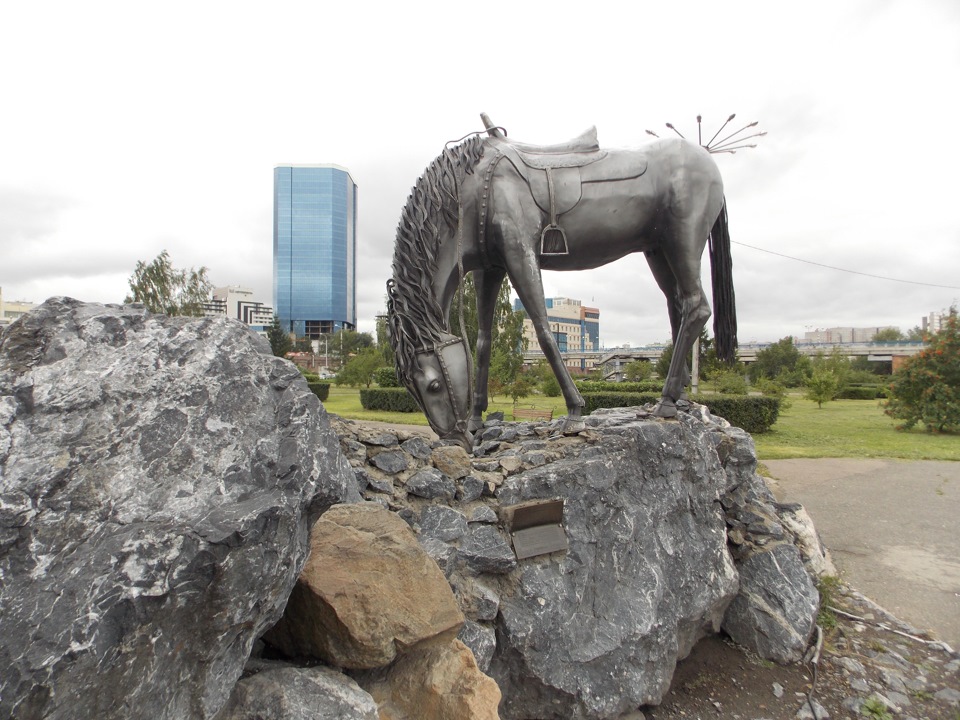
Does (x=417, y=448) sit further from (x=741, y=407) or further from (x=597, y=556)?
(x=741, y=407)

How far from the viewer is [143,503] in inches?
58.4

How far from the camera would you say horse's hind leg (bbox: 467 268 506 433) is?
464cm

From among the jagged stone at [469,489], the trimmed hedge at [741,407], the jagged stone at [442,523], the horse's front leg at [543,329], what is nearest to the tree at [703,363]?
the trimmed hedge at [741,407]

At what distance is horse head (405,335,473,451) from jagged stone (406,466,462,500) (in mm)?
775

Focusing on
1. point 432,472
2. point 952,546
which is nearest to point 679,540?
point 432,472

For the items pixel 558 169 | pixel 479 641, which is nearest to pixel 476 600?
Answer: pixel 479 641

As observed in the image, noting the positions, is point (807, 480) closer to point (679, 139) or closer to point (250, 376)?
point (679, 139)

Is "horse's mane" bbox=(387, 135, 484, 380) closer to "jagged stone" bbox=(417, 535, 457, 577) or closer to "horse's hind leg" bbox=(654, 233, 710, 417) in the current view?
"jagged stone" bbox=(417, 535, 457, 577)

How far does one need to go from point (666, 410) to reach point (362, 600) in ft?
10.2

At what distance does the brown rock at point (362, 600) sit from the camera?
194 centimetres

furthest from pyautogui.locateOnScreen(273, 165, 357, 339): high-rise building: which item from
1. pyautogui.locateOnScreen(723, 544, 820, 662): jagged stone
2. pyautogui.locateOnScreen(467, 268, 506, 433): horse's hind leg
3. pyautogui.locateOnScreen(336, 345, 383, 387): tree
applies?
pyautogui.locateOnScreen(723, 544, 820, 662): jagged stone

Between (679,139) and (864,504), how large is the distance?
20.3 feet

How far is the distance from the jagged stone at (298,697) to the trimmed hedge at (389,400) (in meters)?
15.9

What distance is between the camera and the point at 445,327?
155 inches
